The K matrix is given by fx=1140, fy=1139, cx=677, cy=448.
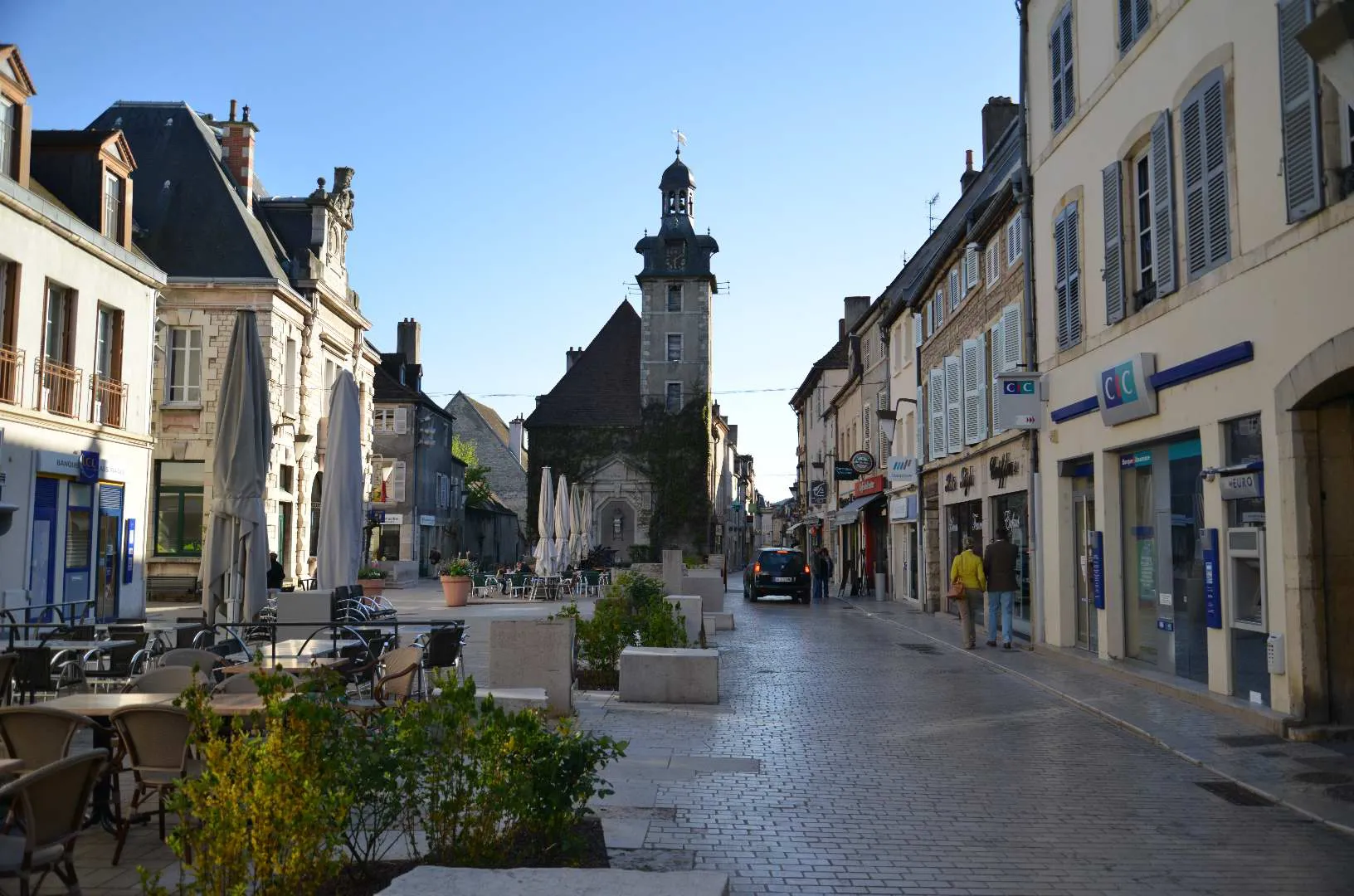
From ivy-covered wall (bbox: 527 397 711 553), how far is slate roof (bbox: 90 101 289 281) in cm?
2746

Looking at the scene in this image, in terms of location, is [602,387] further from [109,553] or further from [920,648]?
[920,648]

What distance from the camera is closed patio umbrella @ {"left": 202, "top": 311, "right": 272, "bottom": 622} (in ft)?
35.6

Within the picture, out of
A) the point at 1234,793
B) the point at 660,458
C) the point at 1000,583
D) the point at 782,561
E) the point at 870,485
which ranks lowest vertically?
the point at 1234,793

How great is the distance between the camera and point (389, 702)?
8.63 m

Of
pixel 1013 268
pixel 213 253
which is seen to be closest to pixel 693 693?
pixel 1013 268

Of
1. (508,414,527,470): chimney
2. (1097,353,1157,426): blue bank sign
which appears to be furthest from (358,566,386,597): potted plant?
(508,414,527,470): chimney

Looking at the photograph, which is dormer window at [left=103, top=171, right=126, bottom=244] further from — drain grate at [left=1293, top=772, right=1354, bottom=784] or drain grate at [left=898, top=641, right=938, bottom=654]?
drain grate at [left=1293, top=772, right=1354, bottom=784]

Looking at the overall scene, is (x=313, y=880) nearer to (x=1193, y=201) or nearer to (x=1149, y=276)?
(x=1193, y=201)

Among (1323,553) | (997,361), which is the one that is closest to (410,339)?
(997,361)

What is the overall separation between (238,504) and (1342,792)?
930cm

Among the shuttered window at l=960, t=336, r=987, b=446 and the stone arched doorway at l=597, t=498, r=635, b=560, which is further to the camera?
the stone arched doorway at l=597, t=498, r=635, b=560

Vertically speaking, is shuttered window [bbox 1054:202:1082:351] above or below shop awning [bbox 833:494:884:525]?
above

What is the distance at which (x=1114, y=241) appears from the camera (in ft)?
43.0

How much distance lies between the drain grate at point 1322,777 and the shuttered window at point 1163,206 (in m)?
5.48
